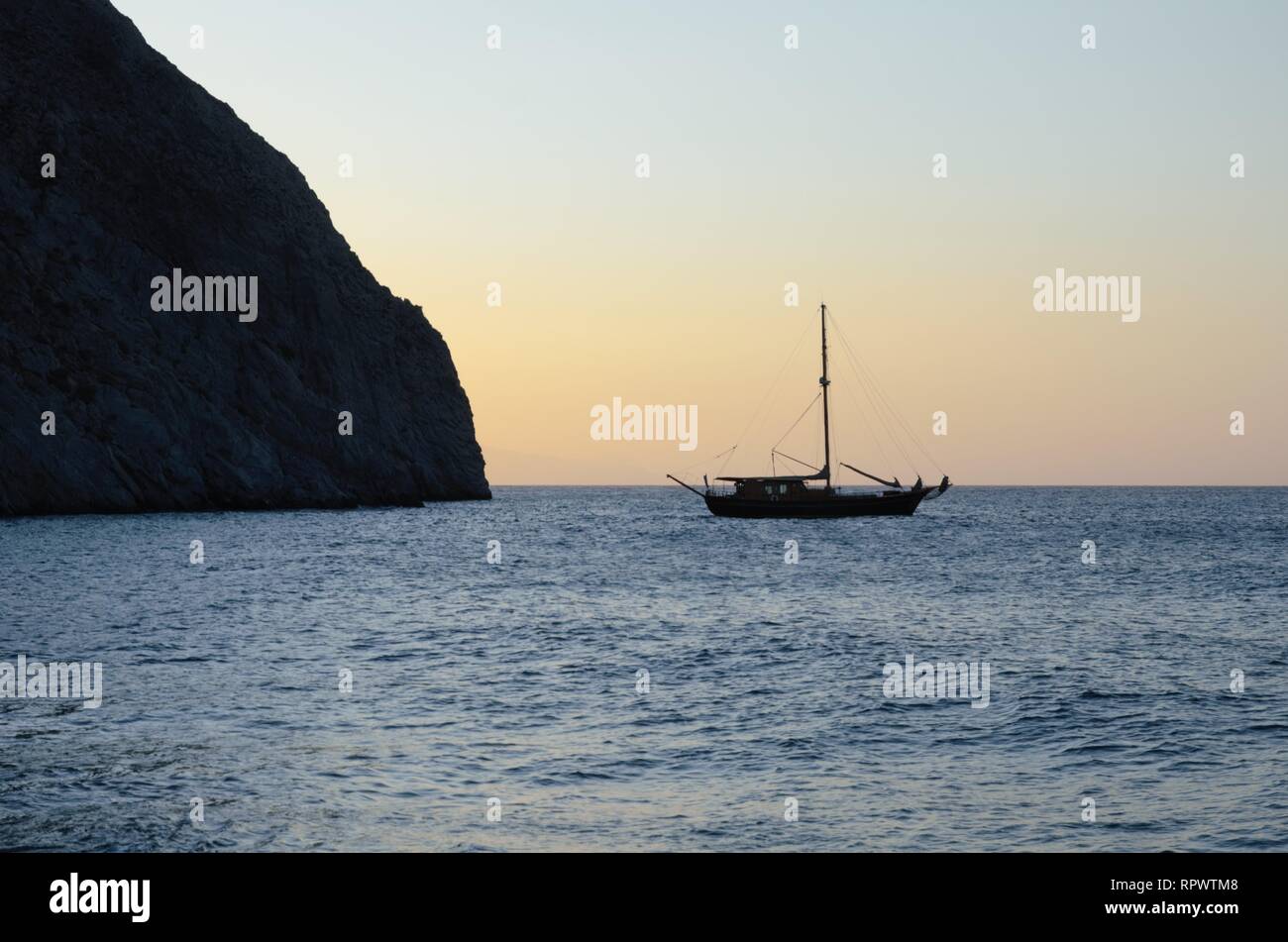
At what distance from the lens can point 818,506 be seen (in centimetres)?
10000

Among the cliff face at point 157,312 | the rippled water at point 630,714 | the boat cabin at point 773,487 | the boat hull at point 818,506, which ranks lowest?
the rippled water at point 630,714

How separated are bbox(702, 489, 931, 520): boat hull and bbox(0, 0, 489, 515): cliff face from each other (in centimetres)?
3791

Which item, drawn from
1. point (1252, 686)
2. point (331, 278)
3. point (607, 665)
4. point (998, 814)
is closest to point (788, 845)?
point (998, 814)

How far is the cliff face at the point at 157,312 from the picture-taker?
9025 cm

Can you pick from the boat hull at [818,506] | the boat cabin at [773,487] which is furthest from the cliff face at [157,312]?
the boat cabin at [773,487]

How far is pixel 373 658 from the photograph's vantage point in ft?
90.1

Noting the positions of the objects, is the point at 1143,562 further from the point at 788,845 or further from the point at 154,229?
the point at 154,229

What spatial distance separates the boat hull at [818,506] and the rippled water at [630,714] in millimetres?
48004

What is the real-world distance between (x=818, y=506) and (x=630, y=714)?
80691mm

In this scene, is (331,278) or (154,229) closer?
(154,229)

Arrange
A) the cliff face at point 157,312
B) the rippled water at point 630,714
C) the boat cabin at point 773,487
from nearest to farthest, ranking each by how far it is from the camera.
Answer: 1. the rippled water at point 630,714
2. the cliff face at point 157,312
3. the boat cabin at point 773,487

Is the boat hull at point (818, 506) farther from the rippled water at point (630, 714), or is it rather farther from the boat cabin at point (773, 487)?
the rippled water at point (630, 714)

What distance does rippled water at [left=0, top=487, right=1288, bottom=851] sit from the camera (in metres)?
13.7

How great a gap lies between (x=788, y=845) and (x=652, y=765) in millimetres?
4202
